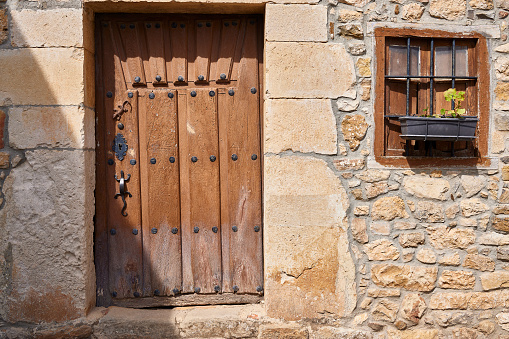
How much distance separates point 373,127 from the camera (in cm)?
262

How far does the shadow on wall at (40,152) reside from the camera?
2527 millimetres

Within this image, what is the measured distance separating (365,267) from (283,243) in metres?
0.54

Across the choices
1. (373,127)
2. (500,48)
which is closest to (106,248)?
(373,127)

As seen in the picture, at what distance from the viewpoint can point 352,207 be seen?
262 cm

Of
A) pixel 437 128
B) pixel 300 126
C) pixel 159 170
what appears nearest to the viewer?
pixel 437 128

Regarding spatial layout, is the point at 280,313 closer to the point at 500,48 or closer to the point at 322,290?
the point at 322,290

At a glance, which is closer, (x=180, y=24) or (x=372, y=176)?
(x=372, y=176)

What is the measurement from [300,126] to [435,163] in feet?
2.94

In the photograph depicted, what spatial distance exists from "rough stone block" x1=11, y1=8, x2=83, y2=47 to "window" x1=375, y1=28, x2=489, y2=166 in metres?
1.87

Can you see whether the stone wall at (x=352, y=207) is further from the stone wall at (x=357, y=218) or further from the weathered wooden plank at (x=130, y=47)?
the weathered wooden plank at (x=130, y=47)

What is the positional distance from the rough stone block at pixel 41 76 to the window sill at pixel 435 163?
189cm

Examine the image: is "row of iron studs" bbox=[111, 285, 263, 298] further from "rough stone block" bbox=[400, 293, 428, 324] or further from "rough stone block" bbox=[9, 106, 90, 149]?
"rough stone block" bbox=[9, 106, 90, 149]

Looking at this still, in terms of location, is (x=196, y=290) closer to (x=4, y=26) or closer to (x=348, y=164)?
(x=348, y=164)

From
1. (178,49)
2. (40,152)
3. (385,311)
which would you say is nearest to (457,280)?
(385,311)
